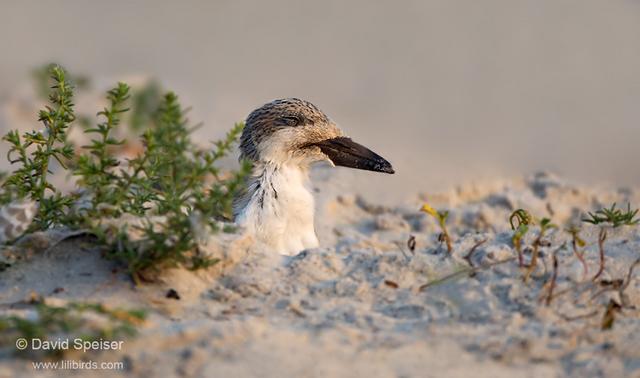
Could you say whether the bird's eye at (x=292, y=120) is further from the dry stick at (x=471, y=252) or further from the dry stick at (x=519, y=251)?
the dry stick at (x=519, y=251)

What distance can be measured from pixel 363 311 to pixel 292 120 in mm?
2424

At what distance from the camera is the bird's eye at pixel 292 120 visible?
233 inches

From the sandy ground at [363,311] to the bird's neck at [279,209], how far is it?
3.70ft

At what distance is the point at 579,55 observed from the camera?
1160 centimetres

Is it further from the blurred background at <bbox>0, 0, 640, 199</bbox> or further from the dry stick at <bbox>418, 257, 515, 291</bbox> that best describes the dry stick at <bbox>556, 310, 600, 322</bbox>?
the blurred background at <bbox>0, 0, 640, 199</bbox>

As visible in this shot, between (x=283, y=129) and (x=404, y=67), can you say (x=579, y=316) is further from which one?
(x=404, y=67)

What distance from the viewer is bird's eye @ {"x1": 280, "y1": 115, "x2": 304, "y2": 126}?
19.4ft

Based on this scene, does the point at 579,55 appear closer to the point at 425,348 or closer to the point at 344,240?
the point at 344,240

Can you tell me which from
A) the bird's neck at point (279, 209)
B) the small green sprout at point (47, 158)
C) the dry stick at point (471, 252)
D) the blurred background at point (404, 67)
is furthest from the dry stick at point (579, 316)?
the blurred background at point (404, 67)

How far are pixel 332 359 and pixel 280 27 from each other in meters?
10.2

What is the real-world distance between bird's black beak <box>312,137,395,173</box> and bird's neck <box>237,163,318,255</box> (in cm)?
30

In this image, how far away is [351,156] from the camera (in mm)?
5996

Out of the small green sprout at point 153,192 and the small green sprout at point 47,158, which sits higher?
the small green sprout at point 47,158

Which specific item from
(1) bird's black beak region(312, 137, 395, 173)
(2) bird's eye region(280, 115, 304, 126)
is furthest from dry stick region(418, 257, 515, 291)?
(2) bird's eye region(280, 115, 304, 126)
